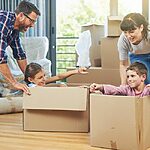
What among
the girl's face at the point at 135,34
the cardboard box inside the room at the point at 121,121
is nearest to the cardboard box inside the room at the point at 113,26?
the girl's face at the point at 135,34

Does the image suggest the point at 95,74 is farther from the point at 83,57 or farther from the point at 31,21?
the point at 31,21

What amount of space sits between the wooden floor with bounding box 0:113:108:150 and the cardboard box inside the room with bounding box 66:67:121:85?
121 cm

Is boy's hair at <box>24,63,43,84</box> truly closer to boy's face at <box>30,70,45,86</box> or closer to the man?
boy's face at <box>30,70,45,86</box>

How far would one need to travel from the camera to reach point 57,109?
2443mm

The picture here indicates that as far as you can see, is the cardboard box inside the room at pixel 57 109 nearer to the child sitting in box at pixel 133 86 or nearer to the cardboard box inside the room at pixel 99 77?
the child sitting in box at pixel 133 86

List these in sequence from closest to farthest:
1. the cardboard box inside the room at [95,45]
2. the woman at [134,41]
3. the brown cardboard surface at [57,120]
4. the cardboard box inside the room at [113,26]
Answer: the woman at [134,41]
the brown cardboard surface at [57,120]
the cardboard box inside the room at [113,26]
the cardboard box inside the room at [95,45]

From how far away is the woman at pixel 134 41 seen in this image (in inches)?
89.8

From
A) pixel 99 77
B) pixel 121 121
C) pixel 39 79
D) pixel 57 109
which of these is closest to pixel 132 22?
pixel 121 121

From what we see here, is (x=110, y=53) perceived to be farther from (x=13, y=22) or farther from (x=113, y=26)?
(x=13, y=22)

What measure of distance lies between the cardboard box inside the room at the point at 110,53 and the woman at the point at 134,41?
3.11 ft

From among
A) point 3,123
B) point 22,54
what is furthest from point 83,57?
point 3,123

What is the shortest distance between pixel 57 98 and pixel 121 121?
572mm

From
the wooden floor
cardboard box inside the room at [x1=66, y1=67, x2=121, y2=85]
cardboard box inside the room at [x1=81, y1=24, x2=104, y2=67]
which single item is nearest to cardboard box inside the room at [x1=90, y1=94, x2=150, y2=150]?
the wooden floor

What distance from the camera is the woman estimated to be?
228 cm
